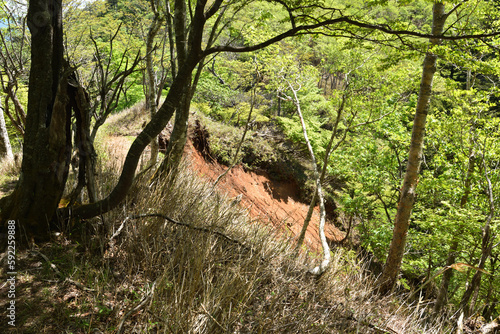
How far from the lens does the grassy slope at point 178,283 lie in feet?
5.84

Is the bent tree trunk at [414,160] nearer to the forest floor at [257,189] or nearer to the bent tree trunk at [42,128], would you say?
the forest floor at [257,189]

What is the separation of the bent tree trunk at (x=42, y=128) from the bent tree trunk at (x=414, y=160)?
4.83m

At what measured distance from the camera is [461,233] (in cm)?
585

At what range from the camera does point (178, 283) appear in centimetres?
182

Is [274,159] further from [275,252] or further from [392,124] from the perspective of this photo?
[275,252]

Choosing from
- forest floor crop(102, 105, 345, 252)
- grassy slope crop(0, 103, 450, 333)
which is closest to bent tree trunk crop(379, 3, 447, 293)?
grassy slope crop(0, 103, 450, 333)

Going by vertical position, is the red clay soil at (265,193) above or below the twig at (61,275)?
below

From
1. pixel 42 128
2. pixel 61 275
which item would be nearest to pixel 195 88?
pixel 42 128

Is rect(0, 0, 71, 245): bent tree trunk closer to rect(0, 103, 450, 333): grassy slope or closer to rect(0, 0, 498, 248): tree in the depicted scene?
rect(0, 0, 498, 248): tree

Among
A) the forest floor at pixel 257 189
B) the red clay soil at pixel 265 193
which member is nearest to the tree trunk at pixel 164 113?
the forest floor at pixel 257 189

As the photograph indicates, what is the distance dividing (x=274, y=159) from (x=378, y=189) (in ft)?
17.1

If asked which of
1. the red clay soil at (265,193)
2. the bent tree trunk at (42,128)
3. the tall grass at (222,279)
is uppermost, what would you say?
the bent tree trunk at (42,128)

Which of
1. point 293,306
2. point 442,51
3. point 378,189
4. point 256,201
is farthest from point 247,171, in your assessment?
point 293,306

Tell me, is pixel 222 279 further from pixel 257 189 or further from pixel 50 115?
pixel 257 189
